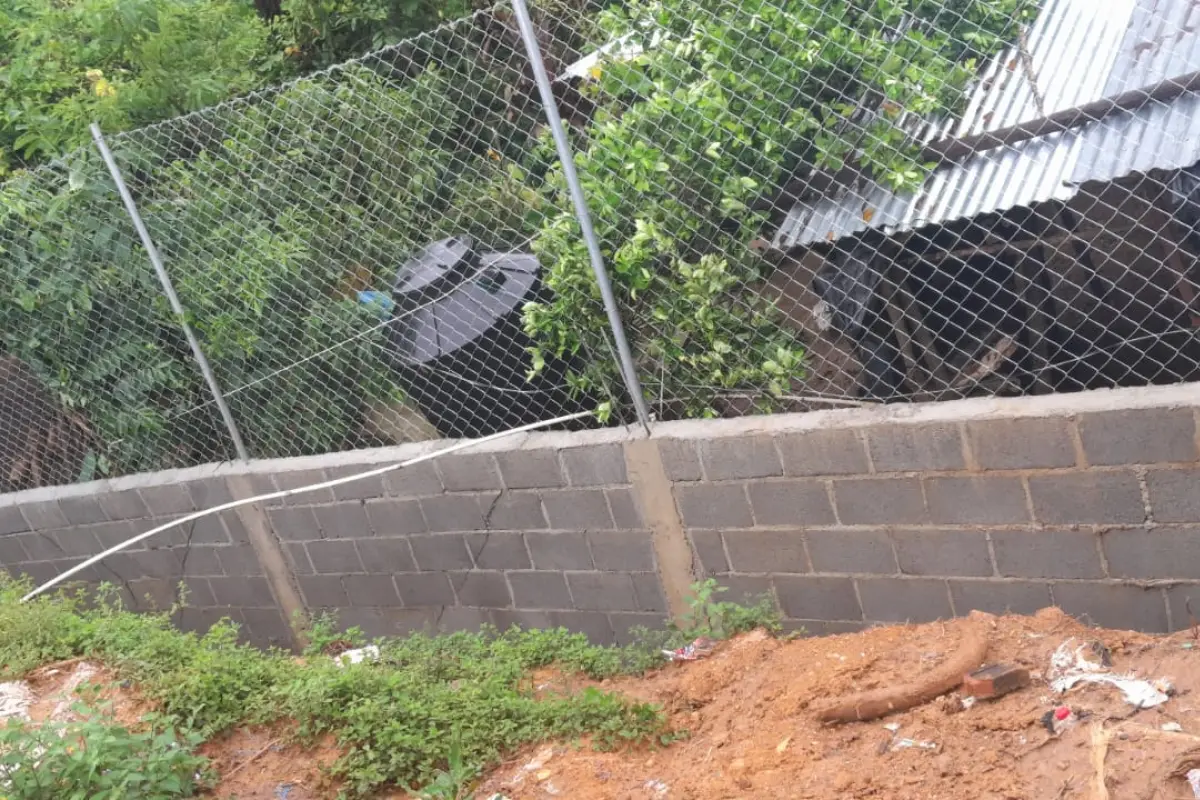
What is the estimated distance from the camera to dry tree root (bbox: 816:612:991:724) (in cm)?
325

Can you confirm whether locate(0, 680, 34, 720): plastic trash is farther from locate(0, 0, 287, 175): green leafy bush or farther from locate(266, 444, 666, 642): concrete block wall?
locate(0, 0, 287, 175): green leafy bush

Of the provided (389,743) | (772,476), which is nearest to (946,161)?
(772,476)

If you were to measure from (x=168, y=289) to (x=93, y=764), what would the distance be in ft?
9.84

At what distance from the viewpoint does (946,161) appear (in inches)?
155

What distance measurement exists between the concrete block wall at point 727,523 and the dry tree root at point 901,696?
1.51ft

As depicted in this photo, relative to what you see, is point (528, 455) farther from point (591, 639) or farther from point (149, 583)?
point (149, 583)

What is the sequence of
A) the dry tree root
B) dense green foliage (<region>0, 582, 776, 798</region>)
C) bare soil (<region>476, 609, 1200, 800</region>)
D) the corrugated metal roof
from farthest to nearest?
the corrugated metal roof
dense green foliage (<region>0, 582, 776, 798</region>)
the dry tree root
bare soil (<region>476, 609, 1200, 800</region>)

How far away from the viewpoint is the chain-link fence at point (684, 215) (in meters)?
3.80

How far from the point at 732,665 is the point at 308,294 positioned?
2.80m

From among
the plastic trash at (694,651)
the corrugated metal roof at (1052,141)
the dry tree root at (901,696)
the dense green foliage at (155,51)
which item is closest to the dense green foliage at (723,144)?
the corrugated metal roof at (1052,141)

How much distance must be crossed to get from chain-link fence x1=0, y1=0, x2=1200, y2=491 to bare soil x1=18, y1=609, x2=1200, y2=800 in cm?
94

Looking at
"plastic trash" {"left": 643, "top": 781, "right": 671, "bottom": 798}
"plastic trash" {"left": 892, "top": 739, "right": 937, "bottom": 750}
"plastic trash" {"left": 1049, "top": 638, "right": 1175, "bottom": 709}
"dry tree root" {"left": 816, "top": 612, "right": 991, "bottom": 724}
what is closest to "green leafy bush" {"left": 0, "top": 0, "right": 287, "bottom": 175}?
"plastic trash" {"left": 643, "top": 781, "right": 671, "bottom": 798}

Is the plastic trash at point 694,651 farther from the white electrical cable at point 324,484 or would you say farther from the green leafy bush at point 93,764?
the green leafy bush at point 93,764

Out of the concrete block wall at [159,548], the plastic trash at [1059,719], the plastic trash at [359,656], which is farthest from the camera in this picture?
the concrete block wall at [159,548]
